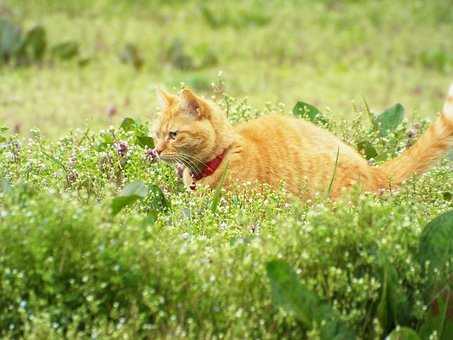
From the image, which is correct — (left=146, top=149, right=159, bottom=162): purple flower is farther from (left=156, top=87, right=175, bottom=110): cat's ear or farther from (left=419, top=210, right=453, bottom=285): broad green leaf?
(left=419, top=210, right=453, bottom=285): broad green leaf

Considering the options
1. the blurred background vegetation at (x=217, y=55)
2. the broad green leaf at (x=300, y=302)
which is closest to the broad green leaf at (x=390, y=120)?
the blurred background vegetation at (x=217, y=55)

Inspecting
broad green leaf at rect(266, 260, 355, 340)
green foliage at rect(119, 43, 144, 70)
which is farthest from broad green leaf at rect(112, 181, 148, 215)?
green foliage at rect(119, 43, 144, 70)

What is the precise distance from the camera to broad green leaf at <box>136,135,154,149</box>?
20.9 ft

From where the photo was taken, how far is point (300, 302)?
13.1 feet

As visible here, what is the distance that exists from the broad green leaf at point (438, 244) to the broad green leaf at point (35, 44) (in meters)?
7.24

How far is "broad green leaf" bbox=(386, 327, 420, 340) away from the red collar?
217 cm

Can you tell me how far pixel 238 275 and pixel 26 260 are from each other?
28.1 inches

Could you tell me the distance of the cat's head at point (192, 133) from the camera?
5914mm

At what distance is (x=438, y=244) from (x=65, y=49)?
24.8 feet

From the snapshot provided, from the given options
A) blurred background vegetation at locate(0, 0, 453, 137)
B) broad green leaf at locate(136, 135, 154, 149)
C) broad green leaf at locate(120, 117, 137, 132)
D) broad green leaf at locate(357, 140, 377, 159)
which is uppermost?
blurred background vegetation at locate(0, 0, 453, 137)

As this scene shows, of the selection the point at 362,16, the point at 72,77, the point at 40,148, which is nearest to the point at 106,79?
the point at 72,77

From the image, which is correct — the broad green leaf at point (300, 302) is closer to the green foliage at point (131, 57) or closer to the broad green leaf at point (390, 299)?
the broad green leaf at point (390, 299)

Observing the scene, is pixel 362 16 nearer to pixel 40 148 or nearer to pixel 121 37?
pixel 121 37

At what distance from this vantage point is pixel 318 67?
1235 centimetres
